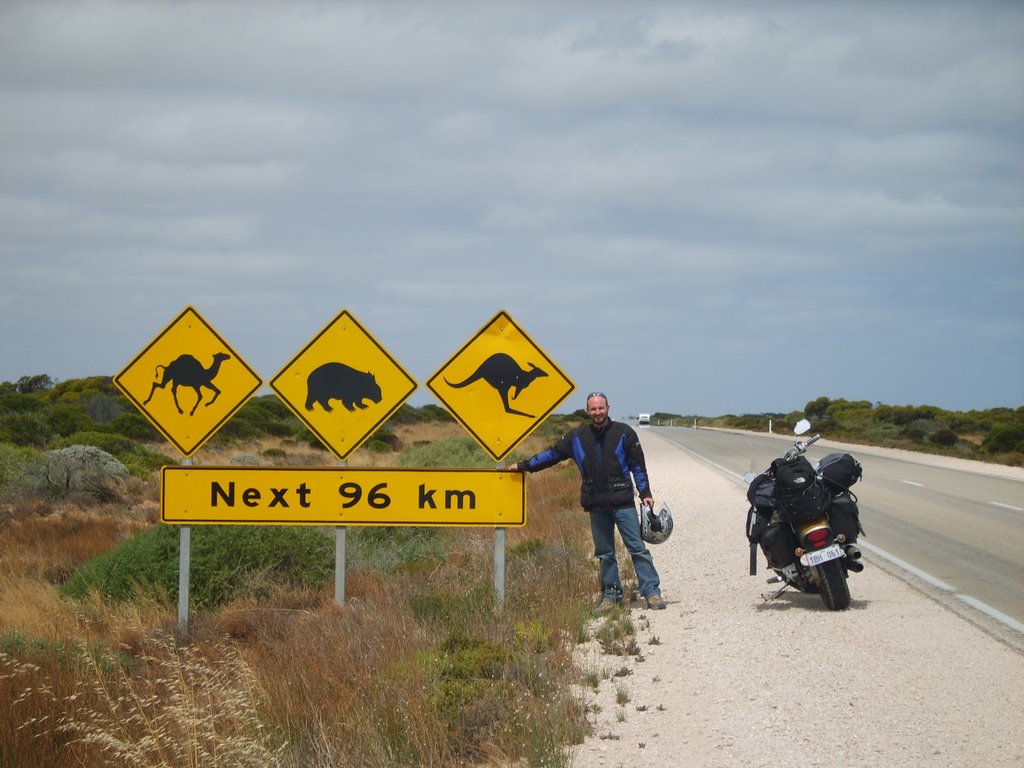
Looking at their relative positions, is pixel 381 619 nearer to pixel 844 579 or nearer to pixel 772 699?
pixel 772 699

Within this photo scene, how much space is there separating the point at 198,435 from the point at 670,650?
461cm

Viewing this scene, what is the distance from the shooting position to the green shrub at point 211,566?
11.5 metres

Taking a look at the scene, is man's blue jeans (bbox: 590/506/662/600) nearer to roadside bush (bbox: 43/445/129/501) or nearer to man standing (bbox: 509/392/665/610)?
man standing (bbox: 509/392/665/610)

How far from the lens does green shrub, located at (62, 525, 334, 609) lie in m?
11.5

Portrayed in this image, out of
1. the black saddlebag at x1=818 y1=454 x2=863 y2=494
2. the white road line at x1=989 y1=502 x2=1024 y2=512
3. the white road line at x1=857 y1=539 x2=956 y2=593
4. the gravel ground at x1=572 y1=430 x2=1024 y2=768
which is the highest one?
the black saddlebag at x1=818 y1=454 x2=863 y2=494

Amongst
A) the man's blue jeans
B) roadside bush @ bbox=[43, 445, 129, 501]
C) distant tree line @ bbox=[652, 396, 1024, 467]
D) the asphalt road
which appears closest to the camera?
the man's blue jeans

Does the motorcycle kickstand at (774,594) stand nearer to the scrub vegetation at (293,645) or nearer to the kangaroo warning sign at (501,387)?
the scrub vegetation at (293,645)

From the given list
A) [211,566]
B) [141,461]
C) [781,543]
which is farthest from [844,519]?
[141,461]

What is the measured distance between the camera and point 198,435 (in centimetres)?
1026

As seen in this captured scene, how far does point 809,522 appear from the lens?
9.91m

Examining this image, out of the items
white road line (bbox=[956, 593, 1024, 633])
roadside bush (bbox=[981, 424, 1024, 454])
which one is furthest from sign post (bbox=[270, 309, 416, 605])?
roadside bush (bbox=[981, 424, 1024, 454])

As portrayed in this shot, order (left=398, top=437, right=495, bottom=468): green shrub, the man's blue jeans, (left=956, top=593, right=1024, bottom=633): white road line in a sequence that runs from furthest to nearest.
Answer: (left=398, top=437, right=495, bottom=468): green shrub, the man's blue jeans, (left=956, top=593, right=1024, bottom=633): white road line

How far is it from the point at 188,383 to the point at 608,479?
386 centimetres

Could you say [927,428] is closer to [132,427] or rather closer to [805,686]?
[132,427]
